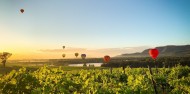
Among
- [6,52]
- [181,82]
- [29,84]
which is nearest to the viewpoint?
[29,84]

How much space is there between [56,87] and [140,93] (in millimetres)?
3525

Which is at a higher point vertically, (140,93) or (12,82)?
(12,82)

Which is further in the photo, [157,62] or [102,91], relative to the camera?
[157,62]

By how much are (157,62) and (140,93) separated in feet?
173

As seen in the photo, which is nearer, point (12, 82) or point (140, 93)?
point (12, 82)

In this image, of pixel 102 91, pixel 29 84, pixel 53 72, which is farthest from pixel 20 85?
pixel 53 72

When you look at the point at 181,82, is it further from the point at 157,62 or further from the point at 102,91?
the point at 157,62

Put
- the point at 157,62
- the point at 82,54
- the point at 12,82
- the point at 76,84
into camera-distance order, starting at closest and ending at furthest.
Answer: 1. the point at 12,82
2. the point at 76,84
3. the point at 157,62
4. the point at 82,54

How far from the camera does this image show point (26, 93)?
37.5 ft

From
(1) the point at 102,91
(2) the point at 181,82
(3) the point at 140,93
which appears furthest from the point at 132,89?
(2) the point at 181,82

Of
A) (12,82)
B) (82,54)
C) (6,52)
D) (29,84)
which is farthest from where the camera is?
(82,54)

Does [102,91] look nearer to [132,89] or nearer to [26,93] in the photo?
[132,89]

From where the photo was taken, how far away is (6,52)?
10250 cm

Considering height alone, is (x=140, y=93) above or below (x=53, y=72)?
below
